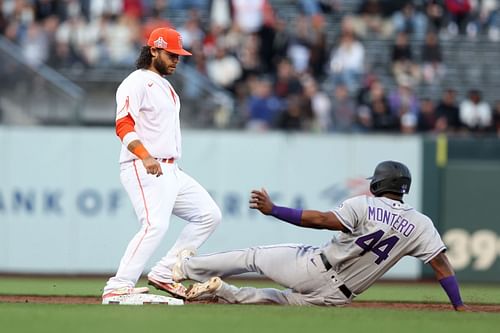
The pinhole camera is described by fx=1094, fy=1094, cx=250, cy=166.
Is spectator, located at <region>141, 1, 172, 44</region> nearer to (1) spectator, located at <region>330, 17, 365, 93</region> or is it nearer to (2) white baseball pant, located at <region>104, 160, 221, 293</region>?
(1) spectator, located at <region>330, 17, 365, 93</region>

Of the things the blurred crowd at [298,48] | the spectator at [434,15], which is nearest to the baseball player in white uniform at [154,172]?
the blurred crowd at [298,48]

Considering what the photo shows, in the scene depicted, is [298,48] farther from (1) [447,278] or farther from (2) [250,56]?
(1) [447,278]

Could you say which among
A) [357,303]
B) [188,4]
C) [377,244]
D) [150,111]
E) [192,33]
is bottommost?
[357,303]

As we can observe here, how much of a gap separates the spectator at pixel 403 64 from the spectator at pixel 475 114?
1.28 m

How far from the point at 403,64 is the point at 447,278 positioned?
34.3 ft

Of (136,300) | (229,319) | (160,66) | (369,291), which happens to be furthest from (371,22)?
(229,319)

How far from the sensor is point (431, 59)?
60.7ft

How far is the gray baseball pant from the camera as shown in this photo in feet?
27.7

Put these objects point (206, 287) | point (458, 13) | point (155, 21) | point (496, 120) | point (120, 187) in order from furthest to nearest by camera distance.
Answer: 1. point (458, 13)
2. point (155, 21)
3. point (496, 120)
4. point (120, 187)
5. point (206, 287)

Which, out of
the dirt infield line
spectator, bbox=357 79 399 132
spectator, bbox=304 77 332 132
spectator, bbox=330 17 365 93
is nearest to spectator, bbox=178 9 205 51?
spectator, bbox=304 77 332 132

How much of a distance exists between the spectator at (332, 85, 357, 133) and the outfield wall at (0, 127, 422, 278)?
137cm

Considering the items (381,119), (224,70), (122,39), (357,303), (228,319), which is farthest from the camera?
(224,70)

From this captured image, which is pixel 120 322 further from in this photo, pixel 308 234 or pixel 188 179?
pixel 308 234

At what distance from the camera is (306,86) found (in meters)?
16.8
